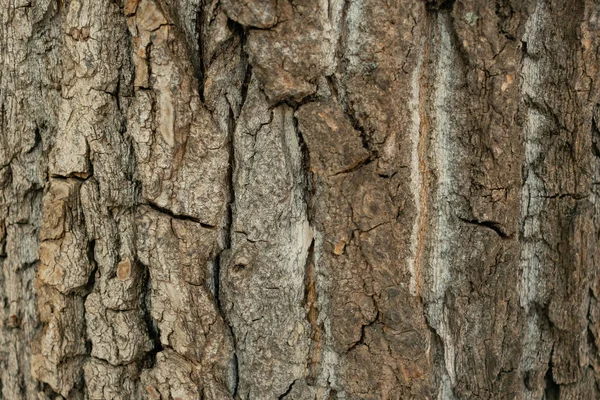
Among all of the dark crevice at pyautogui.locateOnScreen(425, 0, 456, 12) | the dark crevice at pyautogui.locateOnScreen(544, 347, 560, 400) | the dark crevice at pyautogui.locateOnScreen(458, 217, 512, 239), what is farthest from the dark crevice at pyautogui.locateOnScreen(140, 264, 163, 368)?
the dark crevice at pyautogui.locateOnScreen(544, 347, 560, 400)

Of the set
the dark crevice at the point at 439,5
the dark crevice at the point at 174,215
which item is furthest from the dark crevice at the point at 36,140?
the dark crevice at the point at 439,5

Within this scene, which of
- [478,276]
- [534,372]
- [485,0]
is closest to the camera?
[485,0]

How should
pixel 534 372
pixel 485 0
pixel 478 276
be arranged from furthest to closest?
pixel 534 372, pixel 478 276, pixel 485 0

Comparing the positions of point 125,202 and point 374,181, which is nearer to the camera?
point 374,181

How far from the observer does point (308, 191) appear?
1337 mm

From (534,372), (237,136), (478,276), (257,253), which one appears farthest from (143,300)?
(534,372)

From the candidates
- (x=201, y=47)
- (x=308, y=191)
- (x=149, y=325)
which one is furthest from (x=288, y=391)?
(x=201, y=47)

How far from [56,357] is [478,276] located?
110 centimetres

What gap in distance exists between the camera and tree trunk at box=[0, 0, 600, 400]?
1.29 metres

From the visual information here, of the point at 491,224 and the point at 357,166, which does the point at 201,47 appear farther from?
the point at 491,224

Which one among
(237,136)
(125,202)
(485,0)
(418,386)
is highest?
(485,0)

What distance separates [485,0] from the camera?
50.4 inches

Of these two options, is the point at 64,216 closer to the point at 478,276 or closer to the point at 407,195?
the point at 407,195

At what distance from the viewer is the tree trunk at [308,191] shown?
1285 millimetres
